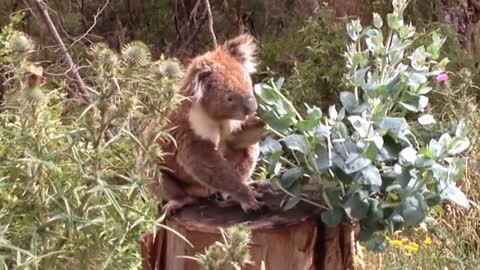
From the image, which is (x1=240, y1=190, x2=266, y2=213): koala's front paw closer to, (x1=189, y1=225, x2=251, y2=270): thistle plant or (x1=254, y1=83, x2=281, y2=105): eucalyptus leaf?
(x1=254, y1=83, x2=281, y2=105): eucalyptus leaf

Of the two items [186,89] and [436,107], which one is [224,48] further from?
[436,107]

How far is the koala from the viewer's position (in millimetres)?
3887

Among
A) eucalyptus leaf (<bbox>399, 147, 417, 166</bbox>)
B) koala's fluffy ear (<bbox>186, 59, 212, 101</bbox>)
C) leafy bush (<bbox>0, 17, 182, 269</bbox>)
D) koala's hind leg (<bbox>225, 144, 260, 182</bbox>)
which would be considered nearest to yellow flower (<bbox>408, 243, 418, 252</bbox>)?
koala's hind leg (<bbox>225, 144, 260, 182</bbox>)

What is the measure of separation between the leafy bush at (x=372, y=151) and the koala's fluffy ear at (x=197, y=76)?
52 centimetres

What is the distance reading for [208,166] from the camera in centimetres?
391

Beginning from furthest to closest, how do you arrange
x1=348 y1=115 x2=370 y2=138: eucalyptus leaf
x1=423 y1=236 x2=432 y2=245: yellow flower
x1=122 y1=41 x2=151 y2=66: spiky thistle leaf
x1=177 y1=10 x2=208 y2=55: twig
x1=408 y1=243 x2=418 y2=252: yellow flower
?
x1=177 y1=10 x2=208 y2=55: twig
x1=423 y1=236 x2=432 y2=245: yellow flower
x1=408 y1=243 x2=418 y2=252: yellow flower
x1=348 y1=115 x2=370 y2=138: eucalyptus leaf
x1=122 y1=41 x2=151 y2=66: spiky thistle leaf

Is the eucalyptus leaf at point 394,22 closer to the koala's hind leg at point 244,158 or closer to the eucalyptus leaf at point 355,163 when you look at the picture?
the eucalyptus leaf at point 355,163

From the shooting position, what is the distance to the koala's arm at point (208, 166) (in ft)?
12.7

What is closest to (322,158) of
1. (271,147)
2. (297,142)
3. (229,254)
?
(297,142)

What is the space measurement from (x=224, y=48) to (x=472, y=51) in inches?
225

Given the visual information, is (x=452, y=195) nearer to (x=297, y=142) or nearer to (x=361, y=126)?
(x=361, y=126)

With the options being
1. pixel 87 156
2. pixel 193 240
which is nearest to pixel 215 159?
pixel 193 240

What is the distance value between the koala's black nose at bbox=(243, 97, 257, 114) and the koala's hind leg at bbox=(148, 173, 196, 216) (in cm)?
43

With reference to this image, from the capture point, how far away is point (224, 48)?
13.7 feet
